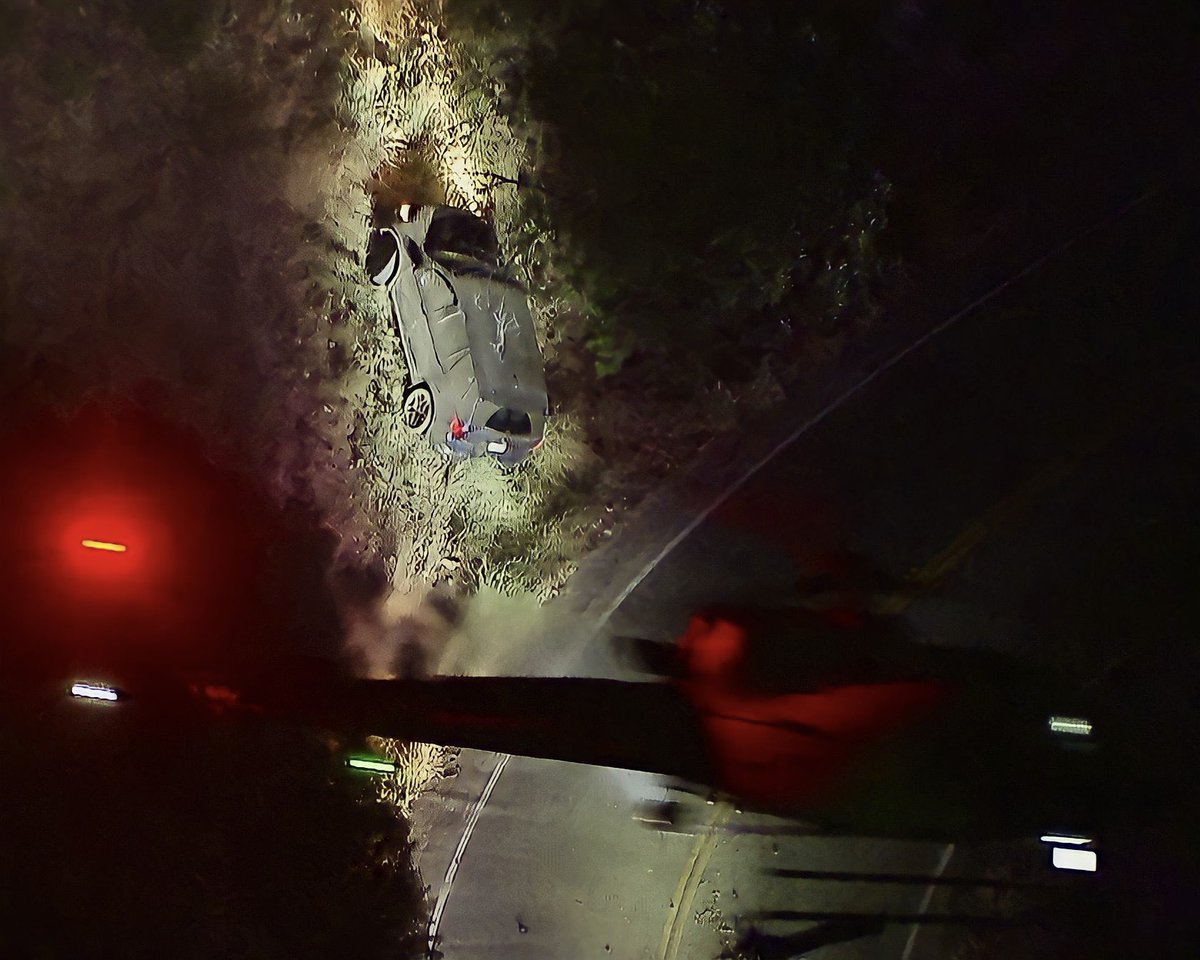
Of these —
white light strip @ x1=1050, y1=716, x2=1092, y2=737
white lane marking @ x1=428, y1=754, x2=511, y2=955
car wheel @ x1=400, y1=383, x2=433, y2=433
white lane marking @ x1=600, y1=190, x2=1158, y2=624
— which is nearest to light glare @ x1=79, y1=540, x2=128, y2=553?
car wheel @ x1=400, y1=383, x2=433, y2=433

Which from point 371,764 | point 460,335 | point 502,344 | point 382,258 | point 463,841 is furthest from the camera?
point 463,841

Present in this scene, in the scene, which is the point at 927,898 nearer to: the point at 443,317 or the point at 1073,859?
the point at 1073,859

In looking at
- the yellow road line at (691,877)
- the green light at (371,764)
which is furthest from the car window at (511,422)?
the yellow road line at (691,877)

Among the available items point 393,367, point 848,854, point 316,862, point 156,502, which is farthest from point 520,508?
point 848,854

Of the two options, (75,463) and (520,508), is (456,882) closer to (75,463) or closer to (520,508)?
(520,508)

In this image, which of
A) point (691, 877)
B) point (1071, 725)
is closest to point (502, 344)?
point (691, 877)

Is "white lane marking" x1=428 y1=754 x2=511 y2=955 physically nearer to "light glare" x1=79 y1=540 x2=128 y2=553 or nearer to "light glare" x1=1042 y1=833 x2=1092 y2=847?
"light glare" x1=79 y1=540 x2=128 y2=553
